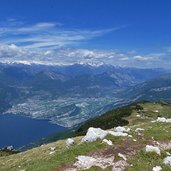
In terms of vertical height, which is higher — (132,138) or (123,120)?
(132,138)

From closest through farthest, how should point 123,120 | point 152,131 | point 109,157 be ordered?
point 109,157, point 152,131, point 123,120

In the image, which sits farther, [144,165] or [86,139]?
[86,139]

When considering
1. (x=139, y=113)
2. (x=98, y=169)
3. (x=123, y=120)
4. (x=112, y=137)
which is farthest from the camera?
(x=139, y=113)

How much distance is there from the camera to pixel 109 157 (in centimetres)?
3578

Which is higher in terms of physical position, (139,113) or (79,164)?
(79,164)

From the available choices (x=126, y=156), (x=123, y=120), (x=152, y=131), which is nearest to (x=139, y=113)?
(x=123, y=120)

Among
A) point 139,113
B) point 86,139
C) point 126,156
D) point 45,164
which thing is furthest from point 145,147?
point 139,113

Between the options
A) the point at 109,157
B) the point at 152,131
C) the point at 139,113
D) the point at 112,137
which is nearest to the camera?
the point at 109,157

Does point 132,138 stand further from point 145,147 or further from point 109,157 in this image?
point 109,157

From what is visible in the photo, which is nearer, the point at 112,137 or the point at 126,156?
the point at 126,156

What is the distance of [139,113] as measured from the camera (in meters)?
164

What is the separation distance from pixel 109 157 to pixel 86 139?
620 cm

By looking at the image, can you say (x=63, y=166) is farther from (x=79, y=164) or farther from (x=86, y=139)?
(x=86, y=139)

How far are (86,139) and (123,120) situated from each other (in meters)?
104
